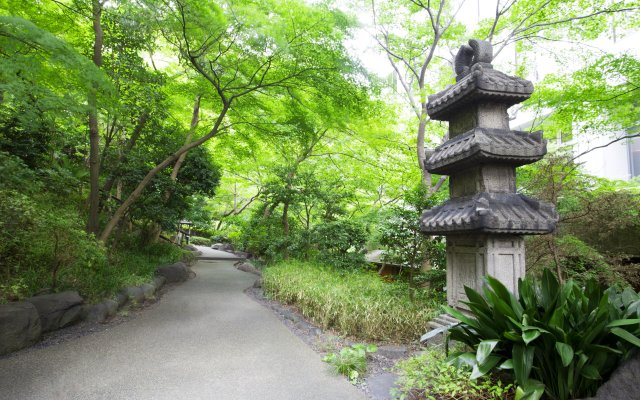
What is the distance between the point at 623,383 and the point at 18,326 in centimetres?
660

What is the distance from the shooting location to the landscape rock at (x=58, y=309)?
15.6 ft

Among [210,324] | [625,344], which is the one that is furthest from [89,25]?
[625,344]

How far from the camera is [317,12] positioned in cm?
608

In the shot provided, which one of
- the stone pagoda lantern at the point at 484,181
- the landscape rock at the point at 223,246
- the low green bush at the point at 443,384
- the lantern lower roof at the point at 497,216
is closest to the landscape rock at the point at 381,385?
the low green bush at the point at 443,384

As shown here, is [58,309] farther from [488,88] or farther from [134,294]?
[488,88]

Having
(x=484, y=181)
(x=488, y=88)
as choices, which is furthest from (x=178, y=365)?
(x=488, y=88)

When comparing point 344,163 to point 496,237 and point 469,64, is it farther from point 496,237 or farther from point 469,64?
point 496,237

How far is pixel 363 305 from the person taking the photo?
215 inches

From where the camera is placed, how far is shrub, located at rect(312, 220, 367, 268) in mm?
9352

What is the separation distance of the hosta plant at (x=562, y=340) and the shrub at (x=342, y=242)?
6522 mm

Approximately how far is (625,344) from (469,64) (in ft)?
12.7

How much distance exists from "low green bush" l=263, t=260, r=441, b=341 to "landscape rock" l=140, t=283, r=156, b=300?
9.92 feet

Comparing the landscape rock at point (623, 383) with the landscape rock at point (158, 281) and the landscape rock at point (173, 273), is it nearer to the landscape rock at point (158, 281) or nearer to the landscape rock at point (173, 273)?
the landscape rock at point (158, 281)

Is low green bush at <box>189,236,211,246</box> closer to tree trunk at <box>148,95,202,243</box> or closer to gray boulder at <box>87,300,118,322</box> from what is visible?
tree trunk at <box>148,95,202,243</box>
